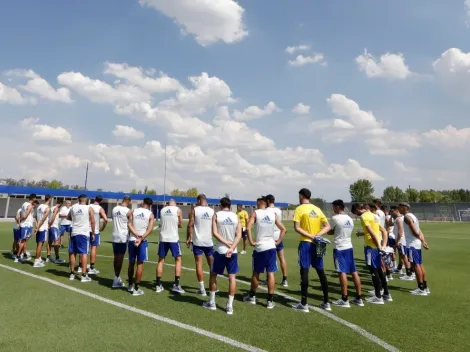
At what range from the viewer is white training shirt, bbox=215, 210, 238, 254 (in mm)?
6168

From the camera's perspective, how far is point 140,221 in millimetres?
7492

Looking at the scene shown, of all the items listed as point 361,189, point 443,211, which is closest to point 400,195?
point 361,189

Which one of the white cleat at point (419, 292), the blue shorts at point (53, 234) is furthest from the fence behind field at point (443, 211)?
the blue shorts at point (53, 234)

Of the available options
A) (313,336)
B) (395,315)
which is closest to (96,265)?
(313,336)

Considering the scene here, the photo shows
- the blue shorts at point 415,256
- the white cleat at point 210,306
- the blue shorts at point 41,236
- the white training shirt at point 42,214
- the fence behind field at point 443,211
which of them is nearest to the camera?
the white cleat at point 210,306

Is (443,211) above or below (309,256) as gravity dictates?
above

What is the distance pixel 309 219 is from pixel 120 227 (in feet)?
14.5

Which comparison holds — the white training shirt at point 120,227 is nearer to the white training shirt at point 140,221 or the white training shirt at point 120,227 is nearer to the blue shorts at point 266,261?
the white training shirt at point 140,221

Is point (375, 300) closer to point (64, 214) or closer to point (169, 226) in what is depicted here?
point (169, 226)

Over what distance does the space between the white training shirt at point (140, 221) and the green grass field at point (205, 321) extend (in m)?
1.32

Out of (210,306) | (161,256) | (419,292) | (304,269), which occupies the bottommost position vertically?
(419,292)

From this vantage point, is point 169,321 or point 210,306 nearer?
point 169,321

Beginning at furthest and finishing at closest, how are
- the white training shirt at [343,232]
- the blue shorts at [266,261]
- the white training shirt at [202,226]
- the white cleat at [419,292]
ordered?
the white cleat at [419,292] → the white training shirt at [202,226] → the white training shirt at [343,232] → the blue shorts at [266,261]

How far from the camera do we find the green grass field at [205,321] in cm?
456
